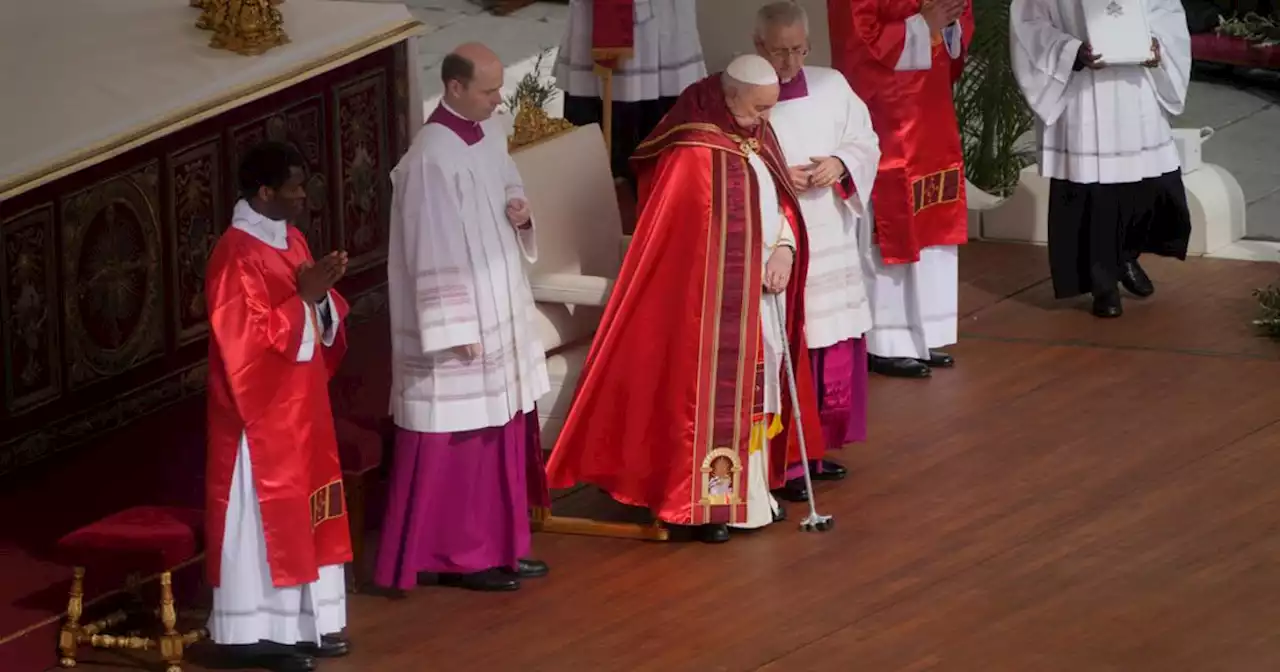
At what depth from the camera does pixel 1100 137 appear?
10.4 meters

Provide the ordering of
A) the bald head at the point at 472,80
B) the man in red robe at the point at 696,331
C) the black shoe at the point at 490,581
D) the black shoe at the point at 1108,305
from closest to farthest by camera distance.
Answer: the bald head at the point at 472,80
the black shoe at the point at 490,581
the man in red robe at the point at 696,331
the black shoe at the point at 1108,305

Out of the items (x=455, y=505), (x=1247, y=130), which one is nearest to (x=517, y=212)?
(x=455, y=505)

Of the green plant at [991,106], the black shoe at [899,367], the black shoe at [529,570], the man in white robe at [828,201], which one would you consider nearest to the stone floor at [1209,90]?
the green plant at [991,106]

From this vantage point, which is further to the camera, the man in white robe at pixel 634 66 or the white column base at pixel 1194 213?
the white column base at pixel 1194 213

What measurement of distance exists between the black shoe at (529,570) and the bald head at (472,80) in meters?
1.42

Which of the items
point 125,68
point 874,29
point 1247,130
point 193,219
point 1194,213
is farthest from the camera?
point 1247,130

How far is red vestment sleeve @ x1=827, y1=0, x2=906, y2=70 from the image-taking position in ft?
31.2

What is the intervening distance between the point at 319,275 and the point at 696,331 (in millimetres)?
1538

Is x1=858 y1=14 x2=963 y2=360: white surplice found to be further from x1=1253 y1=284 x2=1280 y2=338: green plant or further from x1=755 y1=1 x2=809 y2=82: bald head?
x1=755 y1=1 x2=809 y2=82: bald head

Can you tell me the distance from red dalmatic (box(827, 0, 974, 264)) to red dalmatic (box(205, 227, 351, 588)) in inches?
118

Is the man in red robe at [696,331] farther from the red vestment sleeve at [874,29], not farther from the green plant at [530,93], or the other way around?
the green plant at [530,93]

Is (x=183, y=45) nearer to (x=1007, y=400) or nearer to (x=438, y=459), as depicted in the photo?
(x=438, y=459)

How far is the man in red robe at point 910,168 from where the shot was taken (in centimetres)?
957

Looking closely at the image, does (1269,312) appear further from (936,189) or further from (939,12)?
(939,12)
